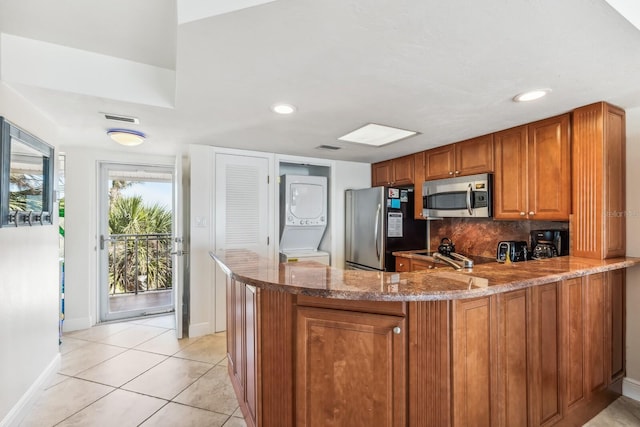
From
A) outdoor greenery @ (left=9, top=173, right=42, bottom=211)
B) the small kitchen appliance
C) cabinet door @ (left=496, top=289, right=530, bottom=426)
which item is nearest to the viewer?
cabinet door @ (left=496, top=289, right=530, bottom=426)

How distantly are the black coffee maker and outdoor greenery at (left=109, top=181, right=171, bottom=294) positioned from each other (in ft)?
13.8

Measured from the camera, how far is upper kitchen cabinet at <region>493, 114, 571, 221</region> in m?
2.20

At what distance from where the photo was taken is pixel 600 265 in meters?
1.75

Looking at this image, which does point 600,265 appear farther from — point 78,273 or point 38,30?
point 78,273

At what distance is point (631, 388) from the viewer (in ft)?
6.88

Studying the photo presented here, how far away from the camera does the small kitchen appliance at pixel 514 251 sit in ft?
8.38

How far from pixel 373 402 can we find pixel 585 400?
1.57 m

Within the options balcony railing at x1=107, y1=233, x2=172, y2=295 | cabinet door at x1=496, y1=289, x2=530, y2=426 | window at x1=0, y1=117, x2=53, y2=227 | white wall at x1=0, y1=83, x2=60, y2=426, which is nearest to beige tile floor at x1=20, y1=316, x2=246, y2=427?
white wall at x1=0, y1=83, x2=60, y2=426

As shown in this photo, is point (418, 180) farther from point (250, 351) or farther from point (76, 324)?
point (76, 324)

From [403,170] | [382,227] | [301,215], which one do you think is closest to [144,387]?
[301,215]

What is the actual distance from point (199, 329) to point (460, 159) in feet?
10.8

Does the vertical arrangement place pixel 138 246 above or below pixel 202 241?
below

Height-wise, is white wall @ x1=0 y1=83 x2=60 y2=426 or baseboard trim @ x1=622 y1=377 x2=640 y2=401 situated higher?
white wall @ x1=0 y1=83 x2=60 y2=426

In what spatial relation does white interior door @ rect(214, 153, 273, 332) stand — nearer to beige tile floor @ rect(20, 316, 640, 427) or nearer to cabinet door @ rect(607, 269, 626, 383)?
beige tile floor @ rect(20, 316, 640, 427)
